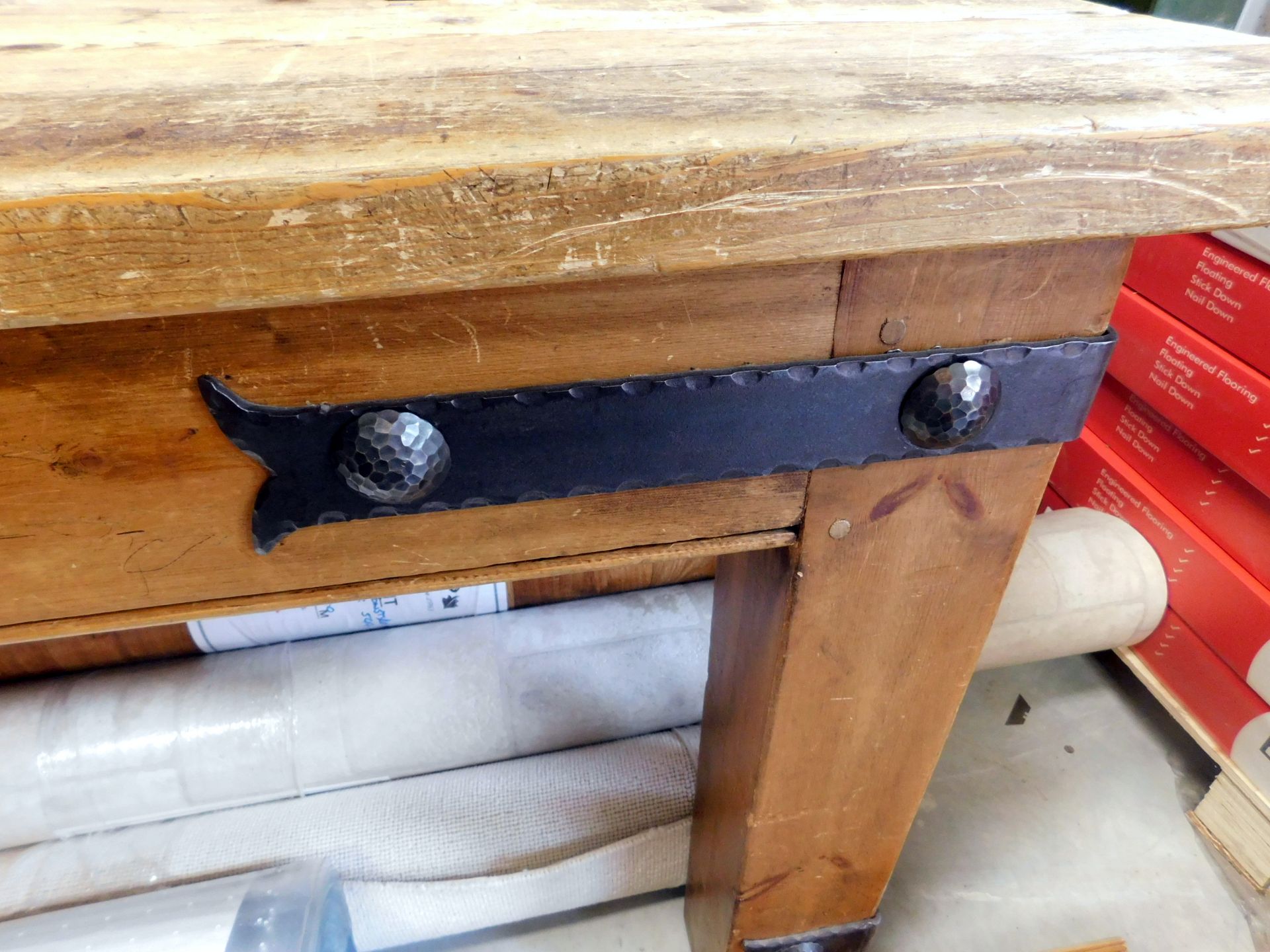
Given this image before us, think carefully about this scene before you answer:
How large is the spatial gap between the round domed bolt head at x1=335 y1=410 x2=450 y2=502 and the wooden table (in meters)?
0.02

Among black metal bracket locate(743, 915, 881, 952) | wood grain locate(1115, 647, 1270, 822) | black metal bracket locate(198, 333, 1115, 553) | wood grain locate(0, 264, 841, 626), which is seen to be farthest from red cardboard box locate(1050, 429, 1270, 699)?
wood grain locate(0, 264, 841, 626)

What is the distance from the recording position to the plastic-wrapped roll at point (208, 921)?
2.38 ft

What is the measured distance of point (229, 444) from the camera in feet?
1.10

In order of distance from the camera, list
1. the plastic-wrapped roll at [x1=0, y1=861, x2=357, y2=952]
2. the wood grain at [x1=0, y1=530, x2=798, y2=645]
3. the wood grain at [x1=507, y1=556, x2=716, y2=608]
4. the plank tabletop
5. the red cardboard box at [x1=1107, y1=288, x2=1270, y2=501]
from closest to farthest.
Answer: the plank tabletop < the wood grain at [x1=0, y1=530, x2=798, y2=645] < the plastic-wrapped roll at [x1=0, y1=861, x2=357, y2=952] < the red cardboard box at [x1=1107, y1=288, x2=1270, y2=501] < the wood grain at [x1=507, y1=556, x2=716, y2=608]

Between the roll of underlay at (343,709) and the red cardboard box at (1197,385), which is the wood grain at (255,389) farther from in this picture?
the red cardboard box at (1197,385)

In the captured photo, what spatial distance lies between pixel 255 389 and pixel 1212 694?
1187 millimetres

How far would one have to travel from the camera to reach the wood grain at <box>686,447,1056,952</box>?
44 centimetres

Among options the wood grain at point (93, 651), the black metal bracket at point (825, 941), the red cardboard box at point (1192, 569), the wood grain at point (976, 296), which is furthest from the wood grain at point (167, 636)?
the red cardboard box at point (1192, 569)

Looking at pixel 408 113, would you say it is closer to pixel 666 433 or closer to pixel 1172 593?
pixel 666 433

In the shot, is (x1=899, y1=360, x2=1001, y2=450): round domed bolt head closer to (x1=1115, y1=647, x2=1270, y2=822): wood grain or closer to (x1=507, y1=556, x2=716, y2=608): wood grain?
(x1=507, y1=556, x2=716, y2=608): wood grain

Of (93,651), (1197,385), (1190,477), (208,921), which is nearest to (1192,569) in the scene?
(1190,477)

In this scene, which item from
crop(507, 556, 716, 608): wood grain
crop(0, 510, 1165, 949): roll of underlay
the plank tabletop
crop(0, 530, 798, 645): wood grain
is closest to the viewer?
the plank tabletop

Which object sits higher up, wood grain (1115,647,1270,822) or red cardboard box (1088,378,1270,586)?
red cardboard box (1088,378,1270,586)

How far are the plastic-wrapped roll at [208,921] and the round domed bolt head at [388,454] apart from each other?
23.9 inches
